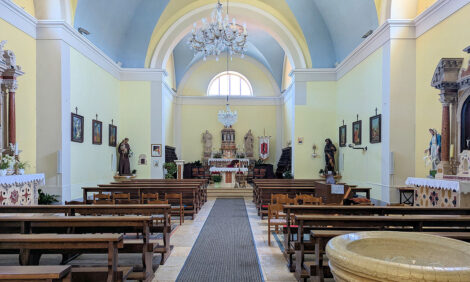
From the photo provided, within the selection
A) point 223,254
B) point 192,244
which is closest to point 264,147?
point 192,244

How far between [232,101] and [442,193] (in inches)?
603

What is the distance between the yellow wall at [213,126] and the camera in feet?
67.4

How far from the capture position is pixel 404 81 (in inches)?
362

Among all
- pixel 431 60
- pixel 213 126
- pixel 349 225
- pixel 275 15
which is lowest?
pixel 349 225

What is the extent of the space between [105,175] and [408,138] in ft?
32.4

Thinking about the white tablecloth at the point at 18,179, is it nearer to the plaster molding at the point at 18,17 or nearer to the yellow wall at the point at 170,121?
the plaster molding at the point at 18,17

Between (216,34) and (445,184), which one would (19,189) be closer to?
(216,34)

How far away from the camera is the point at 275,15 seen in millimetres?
14477

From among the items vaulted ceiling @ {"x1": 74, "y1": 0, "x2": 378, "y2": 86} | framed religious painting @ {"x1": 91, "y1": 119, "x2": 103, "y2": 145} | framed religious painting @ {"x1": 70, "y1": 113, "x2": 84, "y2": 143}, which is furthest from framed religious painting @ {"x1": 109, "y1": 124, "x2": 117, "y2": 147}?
vaulted ceiling @ {"x1": 74, "y1": 0, "x2": 378, "y2": 86}

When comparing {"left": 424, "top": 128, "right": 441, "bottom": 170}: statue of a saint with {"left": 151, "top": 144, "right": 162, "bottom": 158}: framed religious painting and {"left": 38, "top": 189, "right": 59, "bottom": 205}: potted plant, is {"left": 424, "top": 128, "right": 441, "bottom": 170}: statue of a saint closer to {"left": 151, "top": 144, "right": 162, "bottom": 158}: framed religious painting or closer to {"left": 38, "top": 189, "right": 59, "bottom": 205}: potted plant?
{"left": 38, "top": 189, "right": 59, "bottom": 205}: potted plant

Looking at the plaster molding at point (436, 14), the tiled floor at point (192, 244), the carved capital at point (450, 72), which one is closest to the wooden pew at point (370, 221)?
the tiled floor at point (192, 244)

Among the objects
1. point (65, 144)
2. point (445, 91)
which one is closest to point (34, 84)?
point (65, 144)

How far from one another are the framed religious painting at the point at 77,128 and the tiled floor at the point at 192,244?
4324mm

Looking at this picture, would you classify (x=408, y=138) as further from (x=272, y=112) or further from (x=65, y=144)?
(x=272, y=112)
